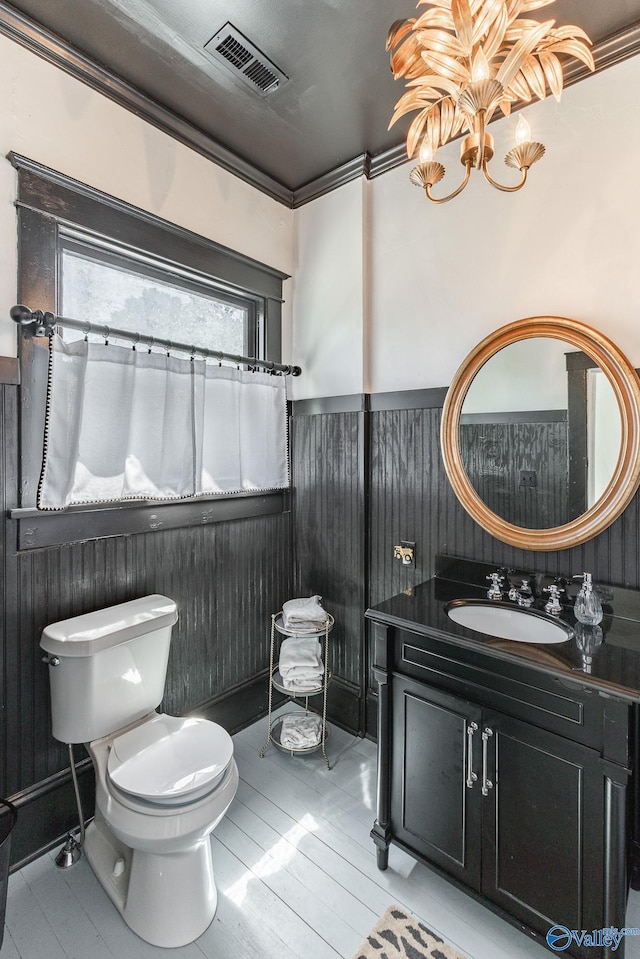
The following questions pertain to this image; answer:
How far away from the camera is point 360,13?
4.96ft

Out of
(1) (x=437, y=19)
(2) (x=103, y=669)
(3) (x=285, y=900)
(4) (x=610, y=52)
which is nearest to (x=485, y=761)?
(3) (x=285, y=900)

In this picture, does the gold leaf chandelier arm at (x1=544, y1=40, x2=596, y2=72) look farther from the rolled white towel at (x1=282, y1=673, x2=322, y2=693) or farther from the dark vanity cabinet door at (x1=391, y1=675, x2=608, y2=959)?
the rolled white towel at (x1=282, y1=673, x2=322, y2=693)

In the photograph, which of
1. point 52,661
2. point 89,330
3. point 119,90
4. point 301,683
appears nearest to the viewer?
point 52,661

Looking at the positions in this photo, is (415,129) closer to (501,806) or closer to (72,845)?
(501,806)

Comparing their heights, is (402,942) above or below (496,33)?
below

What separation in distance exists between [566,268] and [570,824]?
176cm

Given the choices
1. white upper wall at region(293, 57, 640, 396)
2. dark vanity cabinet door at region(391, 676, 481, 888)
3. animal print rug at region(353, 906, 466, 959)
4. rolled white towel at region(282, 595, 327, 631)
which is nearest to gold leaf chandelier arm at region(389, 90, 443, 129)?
white upper wall at region(293, 57, 640, 396)

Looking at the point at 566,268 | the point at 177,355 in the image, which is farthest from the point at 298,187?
the point at 566,268

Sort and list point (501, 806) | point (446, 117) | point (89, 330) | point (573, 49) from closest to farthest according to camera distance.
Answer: point (573, 49) < point (446, 117) < point (501, 806) < point (89, 330)

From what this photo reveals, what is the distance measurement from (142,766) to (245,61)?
2425 mm

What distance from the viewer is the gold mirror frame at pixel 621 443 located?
1562 millimetres

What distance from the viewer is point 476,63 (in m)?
1.04

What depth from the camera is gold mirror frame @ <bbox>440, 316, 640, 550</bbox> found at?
61.5 inches

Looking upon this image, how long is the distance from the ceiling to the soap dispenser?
5.91 ft
